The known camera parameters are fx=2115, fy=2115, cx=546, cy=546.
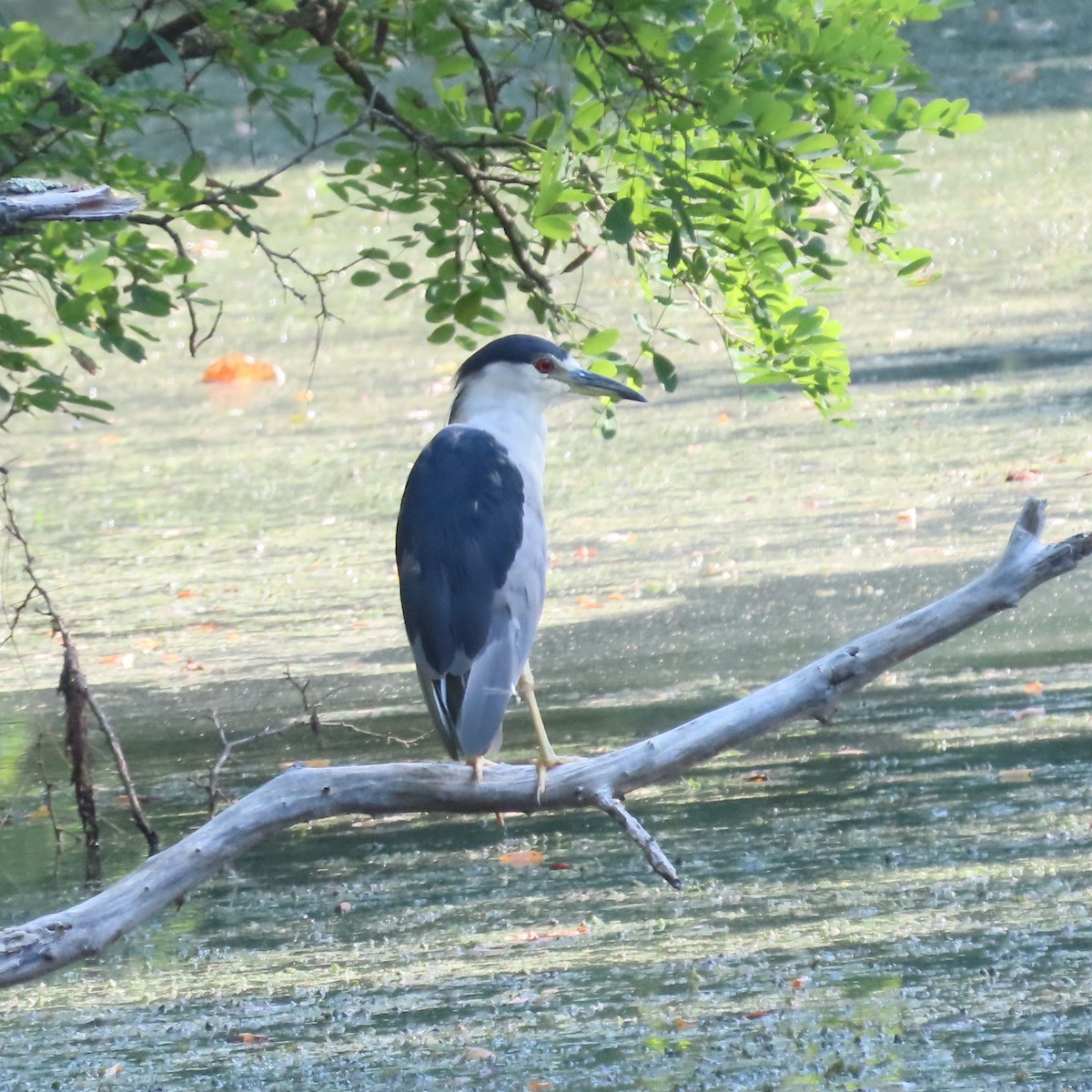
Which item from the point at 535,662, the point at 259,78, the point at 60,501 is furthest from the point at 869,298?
the point at 259,78

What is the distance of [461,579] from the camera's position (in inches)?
168

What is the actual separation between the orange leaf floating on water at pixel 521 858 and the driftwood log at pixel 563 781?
1550mm

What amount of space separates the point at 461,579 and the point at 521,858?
1.33 meters

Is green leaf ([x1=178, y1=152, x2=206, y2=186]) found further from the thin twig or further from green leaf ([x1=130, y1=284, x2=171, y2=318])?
the thin twig

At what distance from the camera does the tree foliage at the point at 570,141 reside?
4.79 metres

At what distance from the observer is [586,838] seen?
18.2ft

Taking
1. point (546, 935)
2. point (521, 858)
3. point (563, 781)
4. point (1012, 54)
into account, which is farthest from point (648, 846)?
point (1012, 54)

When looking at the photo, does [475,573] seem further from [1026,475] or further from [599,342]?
[1026,475]

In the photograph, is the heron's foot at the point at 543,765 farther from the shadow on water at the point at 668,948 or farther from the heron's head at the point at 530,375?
the heron's head at the point at 530,375

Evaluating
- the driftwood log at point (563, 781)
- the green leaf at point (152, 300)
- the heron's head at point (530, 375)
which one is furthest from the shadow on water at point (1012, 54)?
the driftwood log at point (563, 781)

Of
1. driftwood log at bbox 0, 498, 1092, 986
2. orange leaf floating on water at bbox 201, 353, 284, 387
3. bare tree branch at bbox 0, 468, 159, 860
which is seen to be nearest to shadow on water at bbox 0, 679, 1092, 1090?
bare tree branch at bbox 0, 468, 159, 860

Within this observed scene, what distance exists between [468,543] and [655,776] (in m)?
0.85

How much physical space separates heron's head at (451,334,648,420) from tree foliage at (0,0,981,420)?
0.32 m

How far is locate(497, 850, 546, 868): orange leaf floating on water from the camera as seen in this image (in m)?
5.34
